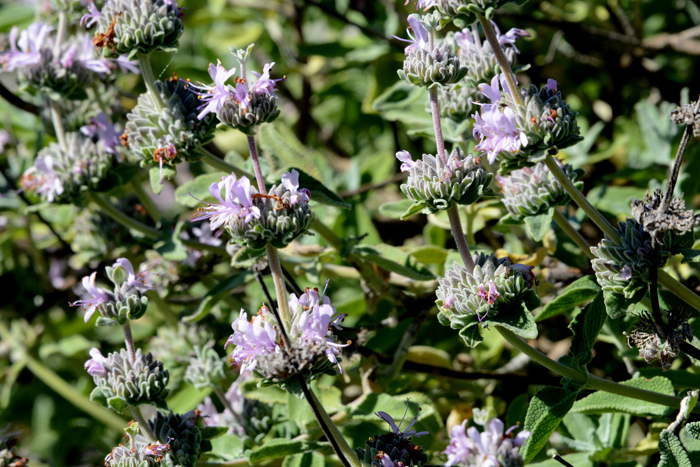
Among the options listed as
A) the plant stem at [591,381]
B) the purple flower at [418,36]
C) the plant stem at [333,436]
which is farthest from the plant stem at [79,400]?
the purple flower at [418,36]

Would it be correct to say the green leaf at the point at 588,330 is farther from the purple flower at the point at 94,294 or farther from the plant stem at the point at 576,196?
the purple flower at the point at 94,294

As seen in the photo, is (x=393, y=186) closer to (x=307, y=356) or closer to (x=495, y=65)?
(x=495, y=65)

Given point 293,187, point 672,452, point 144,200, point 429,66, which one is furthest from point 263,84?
point 672,452

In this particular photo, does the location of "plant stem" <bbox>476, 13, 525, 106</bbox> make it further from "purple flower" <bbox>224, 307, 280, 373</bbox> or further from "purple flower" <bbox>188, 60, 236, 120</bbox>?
"purple flower" <bbox>224, 307, 280, 373</bbox>

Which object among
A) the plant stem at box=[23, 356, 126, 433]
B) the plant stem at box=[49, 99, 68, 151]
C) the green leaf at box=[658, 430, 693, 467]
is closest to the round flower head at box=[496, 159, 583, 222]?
the green leaf at box=[658, 430, 693, 467]

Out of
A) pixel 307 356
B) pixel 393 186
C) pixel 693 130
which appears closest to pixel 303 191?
pixel 307 356

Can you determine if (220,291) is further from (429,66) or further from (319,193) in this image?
(429,66)

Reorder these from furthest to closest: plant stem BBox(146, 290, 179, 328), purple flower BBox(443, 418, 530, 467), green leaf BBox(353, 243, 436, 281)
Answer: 1. plant stem BBox(146, 290, 179, 328)
2. green leaf BBox(353, 243, 436, 281)
3. purple flower BBox(443, 418, 530, 467)
